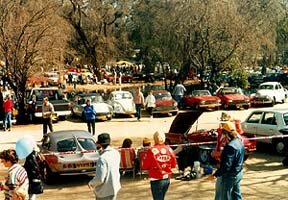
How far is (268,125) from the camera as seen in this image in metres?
17.9

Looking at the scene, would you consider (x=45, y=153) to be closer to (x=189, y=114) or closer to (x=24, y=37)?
(x=189, y=114)

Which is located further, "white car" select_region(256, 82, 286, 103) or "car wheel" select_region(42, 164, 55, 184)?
"white car" select_region(256, 82, 286, 103)

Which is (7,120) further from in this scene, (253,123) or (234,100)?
(234,100)

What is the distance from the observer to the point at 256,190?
41.0 ft

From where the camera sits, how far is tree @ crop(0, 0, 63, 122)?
86.5 feet

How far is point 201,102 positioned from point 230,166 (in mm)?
24235

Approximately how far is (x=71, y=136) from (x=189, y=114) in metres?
4.45

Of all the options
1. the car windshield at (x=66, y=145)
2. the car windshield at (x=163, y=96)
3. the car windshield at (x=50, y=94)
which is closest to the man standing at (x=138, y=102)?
the car windshield at (x=163, y=96)

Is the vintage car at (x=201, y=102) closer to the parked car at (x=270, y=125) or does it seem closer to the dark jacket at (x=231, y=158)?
the parked car at (x=270, y=125)

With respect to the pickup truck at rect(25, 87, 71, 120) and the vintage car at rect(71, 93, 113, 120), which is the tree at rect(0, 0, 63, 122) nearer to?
the pickup truck at rect(25, 87, 71, 120)

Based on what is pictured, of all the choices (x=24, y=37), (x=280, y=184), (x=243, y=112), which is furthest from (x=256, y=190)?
(x=243, y=112)

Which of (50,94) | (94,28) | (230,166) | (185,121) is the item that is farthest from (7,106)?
(94,28)

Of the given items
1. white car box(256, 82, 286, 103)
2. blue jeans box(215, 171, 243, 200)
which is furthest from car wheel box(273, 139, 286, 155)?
white car box(256, 82, 286, 103)

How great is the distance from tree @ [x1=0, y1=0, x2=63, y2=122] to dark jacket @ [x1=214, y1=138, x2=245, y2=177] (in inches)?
785
